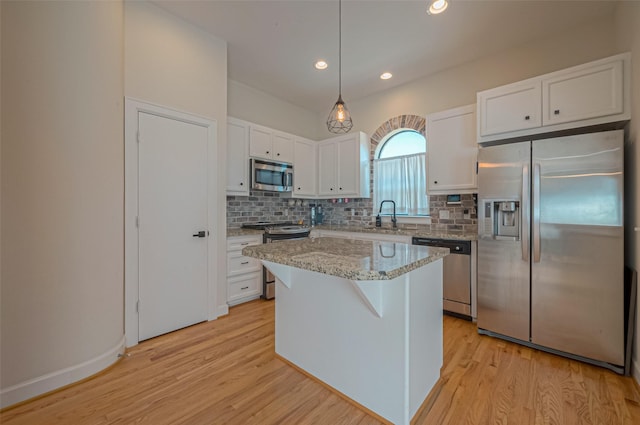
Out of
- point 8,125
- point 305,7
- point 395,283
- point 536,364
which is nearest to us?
point 395,283

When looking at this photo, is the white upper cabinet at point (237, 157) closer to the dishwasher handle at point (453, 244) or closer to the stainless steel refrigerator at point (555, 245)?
the dishwasher handle at point (453, 244)

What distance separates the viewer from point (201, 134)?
9.15ft

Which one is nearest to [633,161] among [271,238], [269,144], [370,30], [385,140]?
[370,30]

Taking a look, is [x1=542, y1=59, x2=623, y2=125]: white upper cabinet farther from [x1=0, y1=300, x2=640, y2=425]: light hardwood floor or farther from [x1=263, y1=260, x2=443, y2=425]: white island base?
[x1=0, y1=300, x2=640, y2=425]: light hardwood floor

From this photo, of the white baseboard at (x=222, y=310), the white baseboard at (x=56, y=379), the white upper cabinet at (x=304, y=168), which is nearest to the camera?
the white baseboard at (x=56, y=379)

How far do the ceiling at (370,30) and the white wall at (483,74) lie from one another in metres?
0.11

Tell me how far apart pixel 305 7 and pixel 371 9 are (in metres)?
0.60

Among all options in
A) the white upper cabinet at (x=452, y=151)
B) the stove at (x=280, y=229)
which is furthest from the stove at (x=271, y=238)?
the white upper cabinet at (x=452, y=151)

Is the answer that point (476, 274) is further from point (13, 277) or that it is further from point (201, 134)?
point (13, 277)

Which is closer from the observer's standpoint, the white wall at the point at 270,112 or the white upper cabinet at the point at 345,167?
the white wall at the point at 270,112

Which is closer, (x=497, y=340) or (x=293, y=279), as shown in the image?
(x=293, y=279)

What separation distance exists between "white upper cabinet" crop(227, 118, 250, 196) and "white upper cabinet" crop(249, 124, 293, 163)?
10 cm

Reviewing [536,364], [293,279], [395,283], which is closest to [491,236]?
[536,364]

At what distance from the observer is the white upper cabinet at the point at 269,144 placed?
364 centimetres
